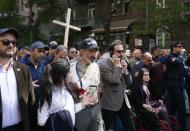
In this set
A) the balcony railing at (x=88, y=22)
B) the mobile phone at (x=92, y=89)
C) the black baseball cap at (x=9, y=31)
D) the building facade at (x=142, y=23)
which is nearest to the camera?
the black baseball cap at (x=9, y=31)

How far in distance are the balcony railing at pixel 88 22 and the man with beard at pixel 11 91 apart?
41296 millimetres

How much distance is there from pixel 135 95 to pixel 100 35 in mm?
36838

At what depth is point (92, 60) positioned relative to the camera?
6.43 meters

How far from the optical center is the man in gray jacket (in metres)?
7.46

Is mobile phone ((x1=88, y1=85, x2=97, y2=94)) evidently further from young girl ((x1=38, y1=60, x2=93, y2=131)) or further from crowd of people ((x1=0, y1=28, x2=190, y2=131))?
young girl ((x1=38, y1=60, x2=93, y2=131))

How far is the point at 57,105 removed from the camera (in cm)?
504

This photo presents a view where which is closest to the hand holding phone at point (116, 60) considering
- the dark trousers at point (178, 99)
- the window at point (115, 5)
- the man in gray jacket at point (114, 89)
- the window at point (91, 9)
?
the man in gray jacket at point (114, 89)

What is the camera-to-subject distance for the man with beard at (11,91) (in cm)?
453

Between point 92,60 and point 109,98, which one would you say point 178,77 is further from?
point 92,60

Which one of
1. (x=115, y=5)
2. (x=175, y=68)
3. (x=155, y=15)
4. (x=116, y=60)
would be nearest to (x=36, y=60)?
(x=116, y=60)

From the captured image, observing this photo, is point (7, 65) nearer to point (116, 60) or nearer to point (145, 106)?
point (116, 60)

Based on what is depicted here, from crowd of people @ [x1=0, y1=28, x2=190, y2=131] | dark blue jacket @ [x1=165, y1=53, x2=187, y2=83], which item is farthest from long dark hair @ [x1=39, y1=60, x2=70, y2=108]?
dark blue jacket @ [x1=165, y1=53, x2=187, y2=83]

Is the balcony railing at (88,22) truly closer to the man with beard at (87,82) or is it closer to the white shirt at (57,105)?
the man with beard at (87,82)

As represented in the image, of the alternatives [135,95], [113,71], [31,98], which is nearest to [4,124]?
[31,98]
